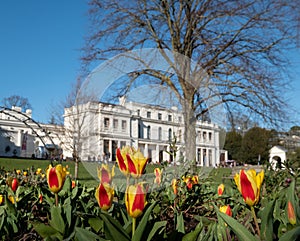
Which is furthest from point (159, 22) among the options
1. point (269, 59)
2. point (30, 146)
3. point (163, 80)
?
point (30, 146)

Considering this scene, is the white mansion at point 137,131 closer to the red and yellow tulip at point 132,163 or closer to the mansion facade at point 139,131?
the mansion facade at point 139,131

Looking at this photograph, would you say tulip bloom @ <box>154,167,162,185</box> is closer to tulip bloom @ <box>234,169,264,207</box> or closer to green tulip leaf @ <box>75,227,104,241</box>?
tulip bloom @ <box>234,169,264,207</box>

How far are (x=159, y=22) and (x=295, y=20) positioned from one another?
3.50 m

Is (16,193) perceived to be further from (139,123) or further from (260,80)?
(260,80)

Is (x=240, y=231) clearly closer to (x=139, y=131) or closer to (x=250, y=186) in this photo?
(x=250, y=186)

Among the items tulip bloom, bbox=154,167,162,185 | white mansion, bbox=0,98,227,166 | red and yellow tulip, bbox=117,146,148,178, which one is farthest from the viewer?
tulip bloom, bbox=154,167,162,185

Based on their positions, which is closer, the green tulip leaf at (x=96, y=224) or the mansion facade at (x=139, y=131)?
the green tulip leaf at (x=96, y=224)

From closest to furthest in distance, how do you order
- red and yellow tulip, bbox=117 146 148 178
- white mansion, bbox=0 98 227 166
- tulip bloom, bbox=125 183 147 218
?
Result: tulip bloom, bbox=125 183 147 218
red and yellow tulip, bbox=117 146 148 178
white mansion, bbox=0 98 227 166

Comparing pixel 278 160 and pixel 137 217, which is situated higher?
pixel 278 160

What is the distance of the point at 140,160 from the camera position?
1052 mm

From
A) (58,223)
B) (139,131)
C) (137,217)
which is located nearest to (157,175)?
(139,131)

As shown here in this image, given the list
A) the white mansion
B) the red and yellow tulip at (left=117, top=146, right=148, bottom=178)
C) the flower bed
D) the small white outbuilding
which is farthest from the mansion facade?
A: the small white outbuilding

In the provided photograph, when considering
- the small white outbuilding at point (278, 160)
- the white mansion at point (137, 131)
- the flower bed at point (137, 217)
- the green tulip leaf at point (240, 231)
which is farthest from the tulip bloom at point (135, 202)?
the small white outbuilding at point (278, 160)

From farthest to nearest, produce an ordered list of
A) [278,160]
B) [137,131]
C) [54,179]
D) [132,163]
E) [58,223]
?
[278,160]
[137,131]
[54,179]
[58,223]
[132,163]
